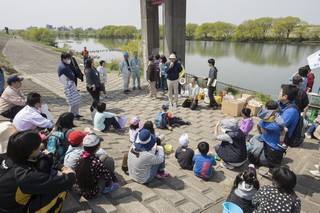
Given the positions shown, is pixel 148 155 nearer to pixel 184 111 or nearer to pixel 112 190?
pixel 112 190

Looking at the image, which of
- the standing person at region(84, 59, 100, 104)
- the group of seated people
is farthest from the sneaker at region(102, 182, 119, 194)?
the standing person at region(84, 59, 100, 104)

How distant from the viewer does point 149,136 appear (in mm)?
3326

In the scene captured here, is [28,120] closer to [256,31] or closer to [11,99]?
[11,99]

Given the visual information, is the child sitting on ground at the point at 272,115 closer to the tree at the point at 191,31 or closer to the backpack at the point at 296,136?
the backpack at the point at 296,136

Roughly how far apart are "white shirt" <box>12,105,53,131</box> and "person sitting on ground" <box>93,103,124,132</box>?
163cm

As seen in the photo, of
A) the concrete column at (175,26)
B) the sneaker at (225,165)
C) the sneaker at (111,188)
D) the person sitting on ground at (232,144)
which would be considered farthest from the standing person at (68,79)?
the concrete column at (175,26)

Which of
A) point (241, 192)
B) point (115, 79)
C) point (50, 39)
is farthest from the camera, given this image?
point (50, 39)

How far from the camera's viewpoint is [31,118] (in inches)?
148

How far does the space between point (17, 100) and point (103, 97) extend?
431 cm

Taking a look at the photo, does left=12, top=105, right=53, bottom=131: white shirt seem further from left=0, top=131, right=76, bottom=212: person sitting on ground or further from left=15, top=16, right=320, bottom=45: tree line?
left=15, top=16, right=320, bottom=45: tree line

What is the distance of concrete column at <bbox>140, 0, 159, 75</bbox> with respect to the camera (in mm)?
10430

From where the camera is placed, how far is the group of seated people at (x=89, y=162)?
2.04 m

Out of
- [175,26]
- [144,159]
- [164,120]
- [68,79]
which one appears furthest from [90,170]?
[175,26]

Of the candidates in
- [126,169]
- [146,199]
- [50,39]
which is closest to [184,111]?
[126,169]
